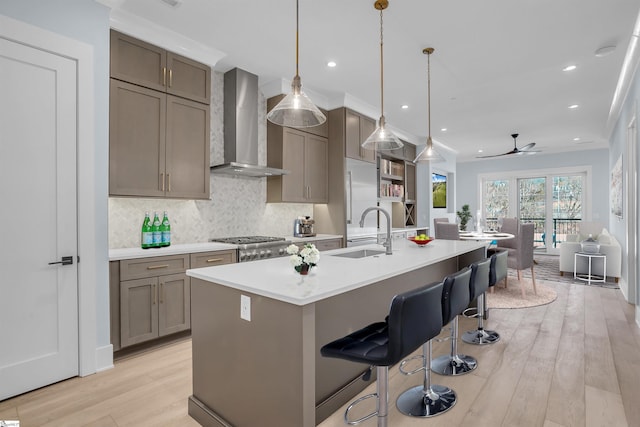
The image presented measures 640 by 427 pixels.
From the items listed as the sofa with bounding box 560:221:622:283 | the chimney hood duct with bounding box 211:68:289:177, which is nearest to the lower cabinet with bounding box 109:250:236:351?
the chimney hood duct with bounding box 211:68:289:177

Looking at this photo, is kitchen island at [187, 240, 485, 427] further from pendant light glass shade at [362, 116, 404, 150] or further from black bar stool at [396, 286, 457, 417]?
pendant light glass shade at [362, 116, 404, 150]

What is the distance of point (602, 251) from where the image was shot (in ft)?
19.1

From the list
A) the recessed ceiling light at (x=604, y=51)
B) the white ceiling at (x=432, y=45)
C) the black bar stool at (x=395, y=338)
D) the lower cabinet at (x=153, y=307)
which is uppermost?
the white ceiling at (x=432, y=45)

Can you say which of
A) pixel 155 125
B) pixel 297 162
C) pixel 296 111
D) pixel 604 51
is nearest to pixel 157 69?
pixel 155 125

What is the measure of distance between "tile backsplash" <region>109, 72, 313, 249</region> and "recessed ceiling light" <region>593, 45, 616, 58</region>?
3695mm

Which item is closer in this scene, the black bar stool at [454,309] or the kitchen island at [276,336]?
the kitchen island at [276,336]

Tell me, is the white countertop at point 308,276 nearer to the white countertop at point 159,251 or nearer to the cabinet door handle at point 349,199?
the white countertop at point 159,251

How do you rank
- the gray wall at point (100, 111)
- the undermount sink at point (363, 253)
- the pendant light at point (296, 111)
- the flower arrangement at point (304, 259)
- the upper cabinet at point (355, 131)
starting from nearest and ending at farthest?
1. the flower arrangement at point (304, 259)
2. the pendant light at point (296, 111)
3. the gray wall at point (100, 111)
4. the undermount sink at point (363, 253)
5. the upper cabinet at point (355, 131)

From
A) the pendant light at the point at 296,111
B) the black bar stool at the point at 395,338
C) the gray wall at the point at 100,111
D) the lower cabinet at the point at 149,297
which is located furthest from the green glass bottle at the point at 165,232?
the black bar stool at the point at 395,338

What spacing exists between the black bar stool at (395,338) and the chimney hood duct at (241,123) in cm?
262

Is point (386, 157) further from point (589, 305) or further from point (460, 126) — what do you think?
point (589, 305)

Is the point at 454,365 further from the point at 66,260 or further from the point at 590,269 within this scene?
the point at 590,269

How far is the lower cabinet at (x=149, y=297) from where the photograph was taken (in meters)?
2.74

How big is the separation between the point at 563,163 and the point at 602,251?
13.0ft
